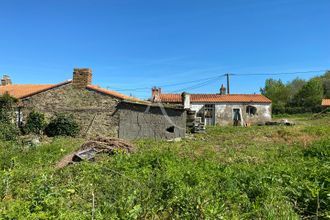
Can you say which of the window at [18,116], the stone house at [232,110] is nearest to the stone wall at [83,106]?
the window at [18,116]

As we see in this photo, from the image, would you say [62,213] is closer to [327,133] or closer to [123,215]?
[123,215]

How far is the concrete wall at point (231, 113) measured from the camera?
1234 inches

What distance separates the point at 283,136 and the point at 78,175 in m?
11.2

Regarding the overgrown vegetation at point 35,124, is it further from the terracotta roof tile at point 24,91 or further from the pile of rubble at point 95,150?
the pile of rubble at point 95,150

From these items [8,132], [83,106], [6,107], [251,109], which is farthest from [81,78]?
[251,109]

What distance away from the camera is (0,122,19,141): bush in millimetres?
16603

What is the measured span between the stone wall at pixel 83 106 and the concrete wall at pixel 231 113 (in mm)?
15350

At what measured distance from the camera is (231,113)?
31.4 metres

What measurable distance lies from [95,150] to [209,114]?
21.9m

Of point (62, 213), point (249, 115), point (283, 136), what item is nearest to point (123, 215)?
point (62, 213)

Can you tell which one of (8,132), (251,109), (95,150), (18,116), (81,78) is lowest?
(95,150)

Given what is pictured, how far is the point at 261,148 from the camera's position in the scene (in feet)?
41.8

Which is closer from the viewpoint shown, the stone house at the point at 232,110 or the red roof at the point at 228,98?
the stone house at the point at 232,110

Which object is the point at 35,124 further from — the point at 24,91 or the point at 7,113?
the point at 24,91
